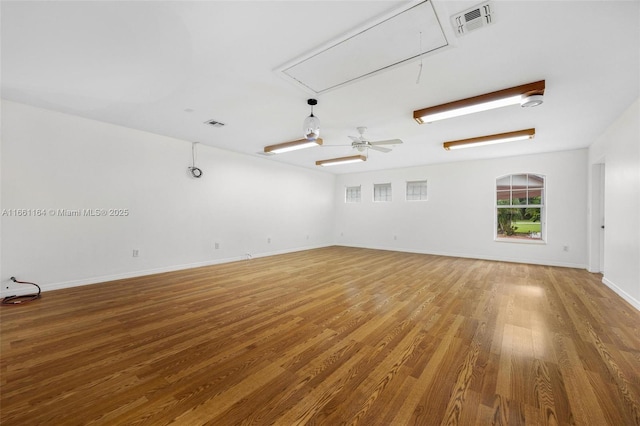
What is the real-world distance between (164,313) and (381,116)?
396cm

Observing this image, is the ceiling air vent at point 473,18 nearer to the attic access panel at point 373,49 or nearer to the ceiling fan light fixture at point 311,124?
the attic access panel at point 373,49

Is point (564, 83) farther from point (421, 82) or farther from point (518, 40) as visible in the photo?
point (421, 82)

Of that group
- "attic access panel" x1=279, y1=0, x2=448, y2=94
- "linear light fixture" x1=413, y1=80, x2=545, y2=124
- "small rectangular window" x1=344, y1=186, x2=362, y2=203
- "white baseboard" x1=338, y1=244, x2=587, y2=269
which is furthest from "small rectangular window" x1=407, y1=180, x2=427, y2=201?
"attic access panel" x1=279, y1=0, x2=448, y2=94

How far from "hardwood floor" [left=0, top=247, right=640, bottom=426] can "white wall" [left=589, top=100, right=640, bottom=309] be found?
1.24ft

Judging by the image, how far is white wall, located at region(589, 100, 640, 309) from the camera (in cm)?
320

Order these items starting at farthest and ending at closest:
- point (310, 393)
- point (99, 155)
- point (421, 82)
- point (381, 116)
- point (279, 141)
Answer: point (279, 141) → point (99, 155) → point (381, 116) → point (421, 82) → point (310, 393)

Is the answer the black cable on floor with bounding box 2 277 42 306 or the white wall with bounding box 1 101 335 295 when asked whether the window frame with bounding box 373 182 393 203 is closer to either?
the white wall with bounding box 1 101 335 295

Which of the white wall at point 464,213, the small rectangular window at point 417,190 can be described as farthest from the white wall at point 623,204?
the small rectangular window at point 417,190

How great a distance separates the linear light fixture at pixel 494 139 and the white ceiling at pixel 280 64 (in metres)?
0.19

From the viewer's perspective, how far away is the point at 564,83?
9.31ft

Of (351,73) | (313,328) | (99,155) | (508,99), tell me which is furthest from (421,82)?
(99,155)

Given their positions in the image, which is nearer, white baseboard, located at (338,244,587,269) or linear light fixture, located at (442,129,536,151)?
linear light fixture, located at (442,129,536,151)

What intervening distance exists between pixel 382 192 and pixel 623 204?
5426mm

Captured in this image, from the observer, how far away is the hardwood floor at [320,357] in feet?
4.80
